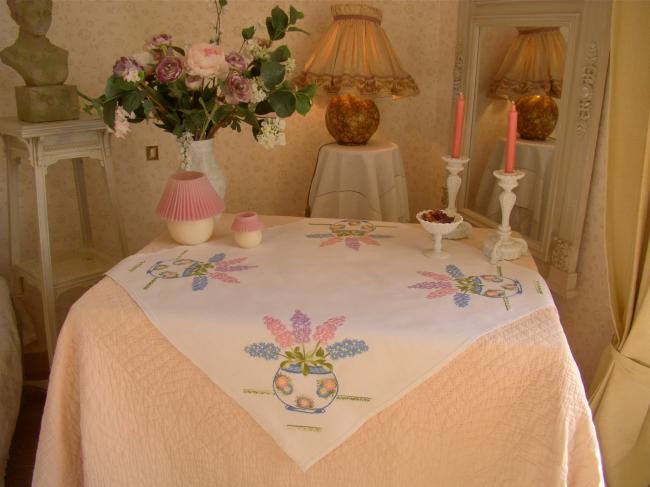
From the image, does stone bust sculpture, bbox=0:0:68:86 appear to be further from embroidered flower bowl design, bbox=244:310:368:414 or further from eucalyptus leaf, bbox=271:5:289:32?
embroidered flower bowl design, bbox=244:310:368:414

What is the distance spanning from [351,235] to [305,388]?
61 cm

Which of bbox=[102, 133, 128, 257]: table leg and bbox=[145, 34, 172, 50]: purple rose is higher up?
bbox=[145, 34, 172, 50]: purple rose

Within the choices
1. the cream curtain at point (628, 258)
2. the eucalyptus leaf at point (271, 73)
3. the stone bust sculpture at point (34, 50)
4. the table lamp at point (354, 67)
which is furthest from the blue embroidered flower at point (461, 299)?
the stone bust sculpture at point (34, 50)

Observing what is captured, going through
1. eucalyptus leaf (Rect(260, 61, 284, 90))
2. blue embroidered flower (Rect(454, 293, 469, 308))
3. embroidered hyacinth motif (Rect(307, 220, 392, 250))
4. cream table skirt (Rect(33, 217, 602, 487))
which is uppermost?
eucalyptus leaf (Rect(260, 61, 284, 90))

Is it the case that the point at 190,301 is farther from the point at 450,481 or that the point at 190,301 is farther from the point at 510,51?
the point at 510,51

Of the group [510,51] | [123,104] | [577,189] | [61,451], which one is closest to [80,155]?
[123,104]

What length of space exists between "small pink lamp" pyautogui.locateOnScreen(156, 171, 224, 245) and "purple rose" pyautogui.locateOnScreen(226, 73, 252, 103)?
0.24 metres

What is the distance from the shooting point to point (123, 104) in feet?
4.85

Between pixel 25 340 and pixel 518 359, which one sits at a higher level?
pixel 518 359

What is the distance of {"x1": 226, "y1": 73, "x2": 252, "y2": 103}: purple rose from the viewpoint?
1.48 meters

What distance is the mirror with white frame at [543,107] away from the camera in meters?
1.69

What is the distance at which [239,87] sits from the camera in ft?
4.87

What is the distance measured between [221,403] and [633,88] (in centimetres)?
128

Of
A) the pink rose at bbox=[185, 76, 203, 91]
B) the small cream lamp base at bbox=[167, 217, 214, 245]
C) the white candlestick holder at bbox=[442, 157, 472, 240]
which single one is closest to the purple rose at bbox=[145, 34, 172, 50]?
the pink rose at bbox=[185, 76, 203, 91]
